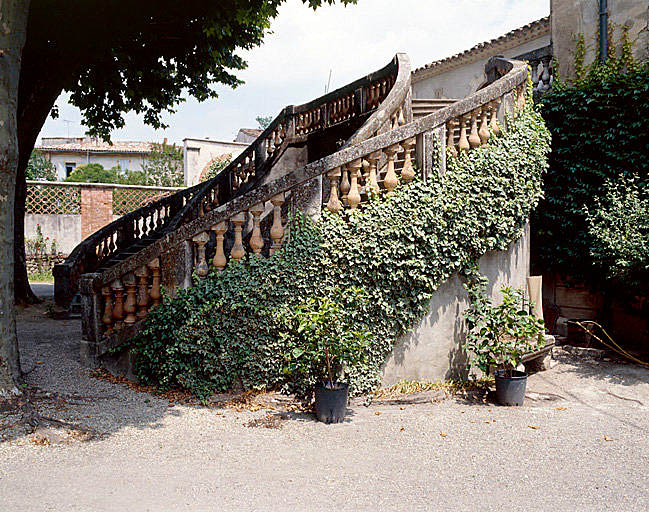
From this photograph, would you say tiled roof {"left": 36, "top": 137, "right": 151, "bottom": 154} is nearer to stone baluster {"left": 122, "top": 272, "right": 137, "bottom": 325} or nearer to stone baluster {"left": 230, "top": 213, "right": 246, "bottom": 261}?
stone baluster {"left": 122, "top": 272, "right": 137, "bottom": 325}

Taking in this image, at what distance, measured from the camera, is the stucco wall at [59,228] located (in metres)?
16.7

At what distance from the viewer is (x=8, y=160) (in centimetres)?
454

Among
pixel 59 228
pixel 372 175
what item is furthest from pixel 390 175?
pixel 59 228

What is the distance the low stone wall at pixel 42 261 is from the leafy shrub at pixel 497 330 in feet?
48.7

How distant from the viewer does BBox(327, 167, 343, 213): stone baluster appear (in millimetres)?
5320

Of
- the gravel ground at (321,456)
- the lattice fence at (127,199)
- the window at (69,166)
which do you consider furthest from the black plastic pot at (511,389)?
the window at (69,166)

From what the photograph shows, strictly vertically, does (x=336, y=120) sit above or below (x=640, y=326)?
above

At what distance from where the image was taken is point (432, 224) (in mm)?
5684

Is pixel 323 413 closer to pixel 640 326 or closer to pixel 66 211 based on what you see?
pixel 640 326

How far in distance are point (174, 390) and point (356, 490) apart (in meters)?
2.51

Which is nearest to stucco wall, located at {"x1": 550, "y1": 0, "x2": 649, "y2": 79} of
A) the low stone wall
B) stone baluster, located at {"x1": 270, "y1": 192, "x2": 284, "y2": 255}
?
stone baluster, located at {"x1": 270, "y1": 192, "x2": 284, "y2": 255}

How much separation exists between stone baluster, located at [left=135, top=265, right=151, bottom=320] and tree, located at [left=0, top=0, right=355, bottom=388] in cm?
268

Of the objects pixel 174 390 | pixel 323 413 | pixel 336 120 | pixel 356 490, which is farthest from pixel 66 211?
pixel 356 490

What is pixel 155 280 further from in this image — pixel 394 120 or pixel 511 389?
pixel 511 389
